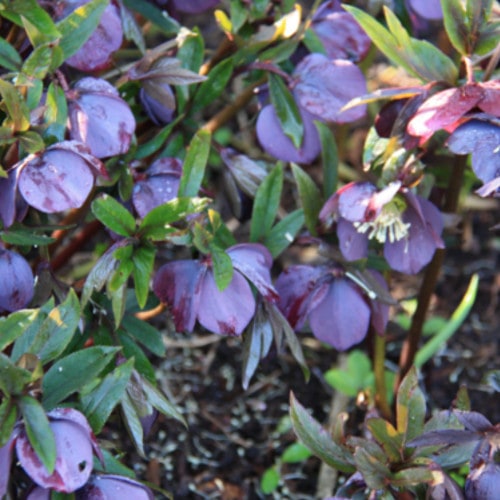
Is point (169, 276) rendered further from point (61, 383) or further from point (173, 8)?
point (173, 8)

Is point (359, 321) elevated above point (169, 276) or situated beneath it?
situated beneath

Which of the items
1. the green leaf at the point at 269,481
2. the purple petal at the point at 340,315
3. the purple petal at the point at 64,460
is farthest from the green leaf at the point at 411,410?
the green leaf at the point at 269,481

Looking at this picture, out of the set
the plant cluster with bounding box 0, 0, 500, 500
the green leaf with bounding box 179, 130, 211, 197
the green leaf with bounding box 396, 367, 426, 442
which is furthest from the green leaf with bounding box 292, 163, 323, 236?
the green leaf with bounding box 396, 367, 426, 442

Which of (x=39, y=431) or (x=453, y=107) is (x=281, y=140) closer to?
(x=453, y=107)

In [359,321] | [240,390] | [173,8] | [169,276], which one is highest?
[173,8]

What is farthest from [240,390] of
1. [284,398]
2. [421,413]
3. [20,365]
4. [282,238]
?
[20,365]

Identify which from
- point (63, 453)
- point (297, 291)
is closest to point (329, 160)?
point (297, 291)
